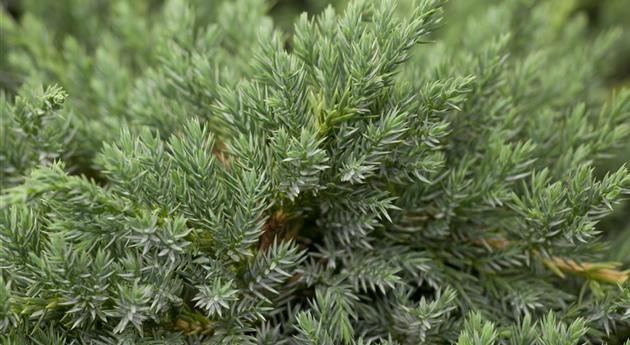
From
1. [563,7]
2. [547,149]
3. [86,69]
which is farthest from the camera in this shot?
[563,7]

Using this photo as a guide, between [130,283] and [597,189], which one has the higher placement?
[130,283]

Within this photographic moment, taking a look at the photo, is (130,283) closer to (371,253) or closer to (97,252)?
(97,252)

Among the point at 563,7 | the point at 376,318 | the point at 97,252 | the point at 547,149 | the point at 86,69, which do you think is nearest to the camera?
the point at 97,252

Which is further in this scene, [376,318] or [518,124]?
[518,124]

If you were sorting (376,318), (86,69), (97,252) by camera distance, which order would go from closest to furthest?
(97,252)
(376,318)
(86,69)

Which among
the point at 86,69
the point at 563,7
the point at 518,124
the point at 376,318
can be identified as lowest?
the point at 376,318

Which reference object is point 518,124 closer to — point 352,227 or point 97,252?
point 352,227

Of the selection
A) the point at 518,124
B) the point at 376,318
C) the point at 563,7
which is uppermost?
the point at 563,7

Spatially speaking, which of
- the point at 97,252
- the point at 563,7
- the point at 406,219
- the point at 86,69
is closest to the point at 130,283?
the point at 97,252

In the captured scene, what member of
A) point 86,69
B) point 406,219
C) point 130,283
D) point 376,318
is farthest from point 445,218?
point 86,69
